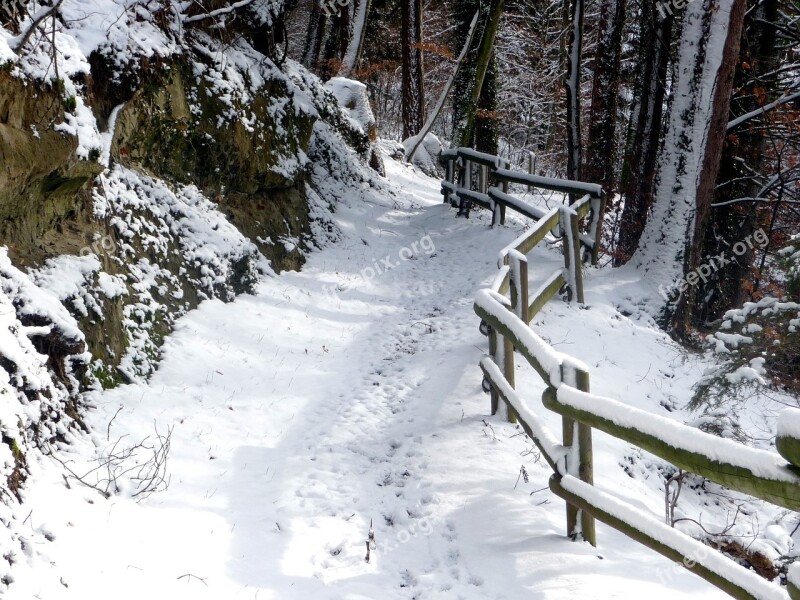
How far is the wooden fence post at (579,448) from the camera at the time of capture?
401 cm

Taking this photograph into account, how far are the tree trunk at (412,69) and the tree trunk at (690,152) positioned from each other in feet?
38.3

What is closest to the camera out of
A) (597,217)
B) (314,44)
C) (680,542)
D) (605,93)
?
(680,542)

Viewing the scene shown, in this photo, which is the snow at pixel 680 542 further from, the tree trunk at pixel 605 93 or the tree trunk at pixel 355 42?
the tree trunk at pixel 355 42

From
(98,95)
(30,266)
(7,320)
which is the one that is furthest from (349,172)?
(7,320)

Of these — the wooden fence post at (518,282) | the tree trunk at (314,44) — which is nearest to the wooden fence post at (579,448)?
the wooden fence post at (518,282)

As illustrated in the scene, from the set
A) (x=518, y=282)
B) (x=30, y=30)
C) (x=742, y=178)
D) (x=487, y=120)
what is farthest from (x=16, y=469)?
(x=487, y=120)

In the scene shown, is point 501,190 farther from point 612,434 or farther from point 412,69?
point 412,69

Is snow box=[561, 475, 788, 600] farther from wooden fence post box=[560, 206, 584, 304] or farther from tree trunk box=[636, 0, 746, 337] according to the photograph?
tree trunk box=[636, 0, 746, 337]

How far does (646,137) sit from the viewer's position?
12406 millimetres

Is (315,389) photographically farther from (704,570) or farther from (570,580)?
(704,570)

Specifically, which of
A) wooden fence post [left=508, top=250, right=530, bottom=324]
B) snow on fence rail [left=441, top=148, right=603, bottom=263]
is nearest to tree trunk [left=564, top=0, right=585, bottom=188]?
snow on fence rail [left=441, top=148, right=603, bottom=263]

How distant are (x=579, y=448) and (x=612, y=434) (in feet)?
2.36

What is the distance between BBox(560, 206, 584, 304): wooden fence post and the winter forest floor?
1.13 feet

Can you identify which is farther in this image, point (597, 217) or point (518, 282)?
point (597, 217)
